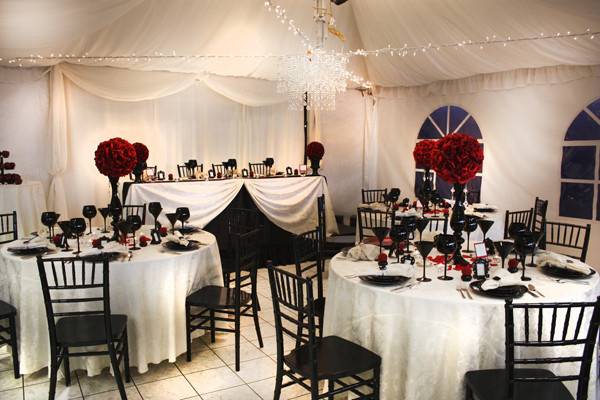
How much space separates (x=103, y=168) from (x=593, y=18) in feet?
15.8

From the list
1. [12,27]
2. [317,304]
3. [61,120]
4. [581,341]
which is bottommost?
[317,304]

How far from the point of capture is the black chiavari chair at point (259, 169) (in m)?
7.62

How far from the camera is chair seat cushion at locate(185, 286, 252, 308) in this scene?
3791 millimetres

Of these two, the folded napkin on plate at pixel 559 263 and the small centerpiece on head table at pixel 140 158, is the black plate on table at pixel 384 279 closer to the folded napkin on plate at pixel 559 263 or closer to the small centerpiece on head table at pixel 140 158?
the folded napkin on plate at pixel 559 263

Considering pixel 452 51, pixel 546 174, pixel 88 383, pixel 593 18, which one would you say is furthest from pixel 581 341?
pixel 452 51

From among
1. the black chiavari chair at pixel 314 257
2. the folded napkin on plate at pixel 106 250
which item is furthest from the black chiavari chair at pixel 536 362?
the folded napkin on plate at pixel 106 250

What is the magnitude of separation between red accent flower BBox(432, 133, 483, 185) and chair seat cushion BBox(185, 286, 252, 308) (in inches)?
72.7

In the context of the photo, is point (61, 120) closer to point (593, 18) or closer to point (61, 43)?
point (61, 43)

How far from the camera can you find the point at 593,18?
16.1 feet

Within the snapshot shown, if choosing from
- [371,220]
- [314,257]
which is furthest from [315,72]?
[314,257]

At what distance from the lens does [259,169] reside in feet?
26.0

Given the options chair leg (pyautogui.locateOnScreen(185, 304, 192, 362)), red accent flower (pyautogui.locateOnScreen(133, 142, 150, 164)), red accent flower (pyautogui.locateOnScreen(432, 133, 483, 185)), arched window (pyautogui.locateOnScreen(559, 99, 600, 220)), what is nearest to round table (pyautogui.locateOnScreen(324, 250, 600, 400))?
red accent flower (pyautogui.locateOnScreen(432, 133, 483, 185))

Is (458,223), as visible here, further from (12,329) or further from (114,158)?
(12,329)

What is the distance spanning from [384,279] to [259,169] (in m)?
5.24
